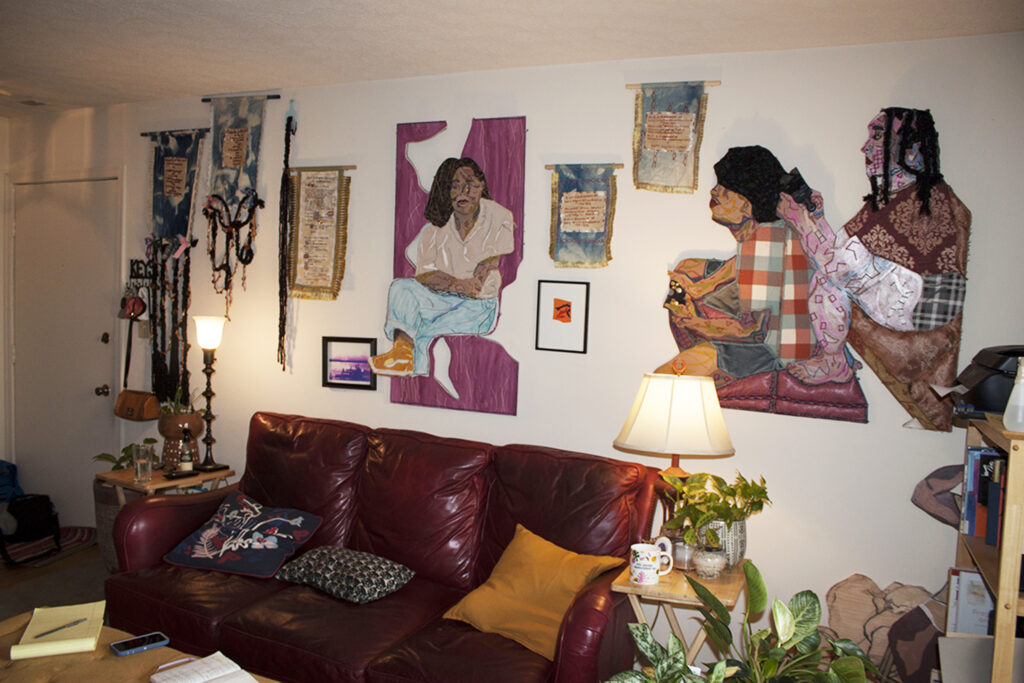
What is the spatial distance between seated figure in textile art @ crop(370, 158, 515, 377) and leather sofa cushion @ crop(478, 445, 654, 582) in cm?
73

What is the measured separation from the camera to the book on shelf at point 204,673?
200 centimetres

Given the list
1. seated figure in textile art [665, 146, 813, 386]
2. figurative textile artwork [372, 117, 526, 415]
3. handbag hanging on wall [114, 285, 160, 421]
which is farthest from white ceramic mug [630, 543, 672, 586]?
handbag hanging on wall [114, 285, 160, 421]

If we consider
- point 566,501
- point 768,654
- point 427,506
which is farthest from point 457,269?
point 768,654

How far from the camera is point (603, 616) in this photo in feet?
7.34

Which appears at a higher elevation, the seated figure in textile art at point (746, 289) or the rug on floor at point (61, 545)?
the seated figure in textile art at point (746, 289)

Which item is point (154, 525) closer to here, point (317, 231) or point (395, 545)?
point (395, 545)

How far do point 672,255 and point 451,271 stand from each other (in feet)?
3.43

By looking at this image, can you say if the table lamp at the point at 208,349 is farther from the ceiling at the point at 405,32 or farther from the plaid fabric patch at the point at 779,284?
the plaid fabric patch at the point at 779,284

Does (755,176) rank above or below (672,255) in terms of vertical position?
above

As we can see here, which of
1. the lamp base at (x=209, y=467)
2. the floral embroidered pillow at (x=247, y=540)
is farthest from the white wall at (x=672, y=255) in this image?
the floral embroidered pillow at (x=247, y=540)

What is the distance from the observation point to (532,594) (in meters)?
2.55

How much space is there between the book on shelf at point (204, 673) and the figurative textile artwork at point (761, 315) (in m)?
1.94

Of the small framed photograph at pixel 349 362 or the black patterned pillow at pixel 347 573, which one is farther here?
the small framed photograph at pixel 349 362

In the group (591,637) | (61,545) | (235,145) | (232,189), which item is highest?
(235,145)
